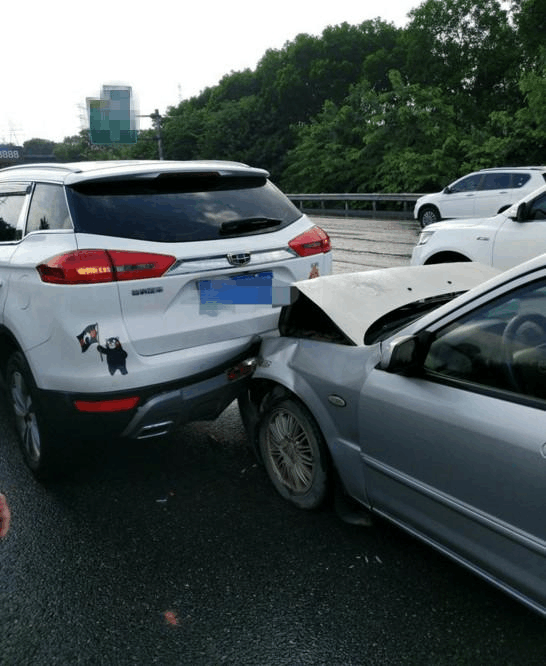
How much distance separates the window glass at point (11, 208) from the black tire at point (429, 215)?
14276 mm

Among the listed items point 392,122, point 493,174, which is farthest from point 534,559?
point 392,122

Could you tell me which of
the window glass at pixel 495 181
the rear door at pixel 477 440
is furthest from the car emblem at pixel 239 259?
the window glass at pixel 495 181

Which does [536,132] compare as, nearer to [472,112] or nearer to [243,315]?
[472,112]

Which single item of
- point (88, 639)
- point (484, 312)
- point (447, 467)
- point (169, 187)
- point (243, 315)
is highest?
point (169, 187)

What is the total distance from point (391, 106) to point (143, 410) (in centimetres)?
2621

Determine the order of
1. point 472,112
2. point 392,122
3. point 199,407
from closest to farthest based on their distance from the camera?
point 199,407 < point 392,122 < point 472,112

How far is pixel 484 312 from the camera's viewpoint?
7.42 feet

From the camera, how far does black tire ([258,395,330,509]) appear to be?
3.01 m

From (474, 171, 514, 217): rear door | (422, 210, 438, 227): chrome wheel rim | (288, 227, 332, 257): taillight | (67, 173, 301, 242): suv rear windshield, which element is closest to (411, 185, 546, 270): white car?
(288, 227, 332, 257): taillight

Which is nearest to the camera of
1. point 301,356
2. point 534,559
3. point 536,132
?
point 534,559

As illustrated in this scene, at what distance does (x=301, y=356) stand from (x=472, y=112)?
31002 mm

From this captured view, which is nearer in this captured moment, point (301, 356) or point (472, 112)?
point (301, 356)

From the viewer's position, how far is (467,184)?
52.0 ft

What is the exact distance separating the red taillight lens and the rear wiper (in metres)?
1.07
